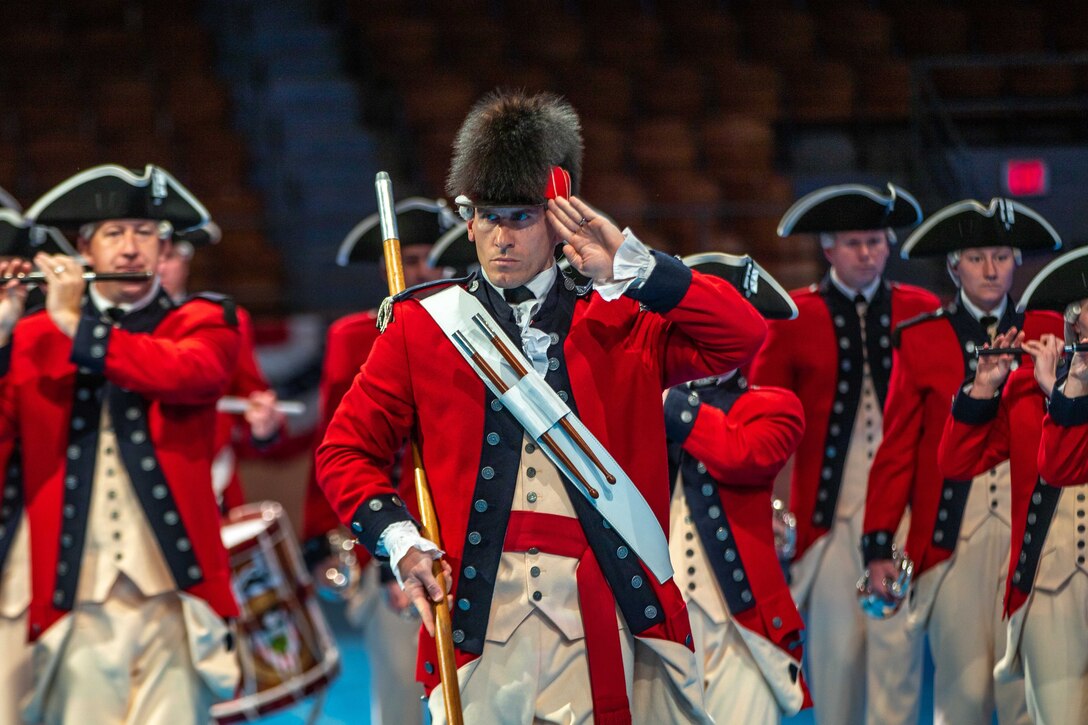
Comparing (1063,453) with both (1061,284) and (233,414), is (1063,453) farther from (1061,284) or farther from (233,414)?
(233,414)

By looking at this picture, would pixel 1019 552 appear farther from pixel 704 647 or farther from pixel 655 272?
pixel 655 272

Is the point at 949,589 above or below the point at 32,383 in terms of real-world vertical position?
below

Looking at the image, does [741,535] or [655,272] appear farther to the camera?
[741,535]

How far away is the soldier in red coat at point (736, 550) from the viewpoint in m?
A: 3.84

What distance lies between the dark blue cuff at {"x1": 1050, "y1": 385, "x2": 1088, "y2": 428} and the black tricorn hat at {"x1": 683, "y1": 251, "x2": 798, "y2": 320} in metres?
0.74

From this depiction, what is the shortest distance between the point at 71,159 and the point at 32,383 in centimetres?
615

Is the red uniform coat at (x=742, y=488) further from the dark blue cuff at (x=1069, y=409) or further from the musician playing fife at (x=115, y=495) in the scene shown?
the musician playing fife at (x=115, y=495)

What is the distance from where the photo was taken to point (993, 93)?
9.49 metres

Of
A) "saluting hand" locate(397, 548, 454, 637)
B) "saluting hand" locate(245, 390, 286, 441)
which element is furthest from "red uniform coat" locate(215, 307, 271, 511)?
"saluting hand" locate(397, 548, 454, 637)

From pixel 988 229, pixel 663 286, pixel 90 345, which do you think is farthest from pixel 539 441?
pixel 988 229

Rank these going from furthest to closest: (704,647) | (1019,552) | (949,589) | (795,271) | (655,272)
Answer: (795,271) < (949,589) < (1019,552) < (704,647) < (655,272)

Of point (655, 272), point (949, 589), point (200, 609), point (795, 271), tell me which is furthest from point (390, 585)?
point (795, 271)


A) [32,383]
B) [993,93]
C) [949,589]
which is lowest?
[949,589]

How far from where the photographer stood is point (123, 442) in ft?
13.5
